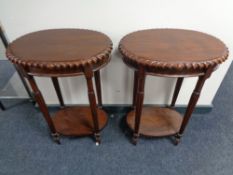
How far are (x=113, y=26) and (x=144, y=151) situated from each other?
89cm

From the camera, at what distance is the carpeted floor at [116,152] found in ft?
3.81

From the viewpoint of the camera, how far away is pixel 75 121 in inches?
54.0

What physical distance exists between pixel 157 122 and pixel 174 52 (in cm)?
68

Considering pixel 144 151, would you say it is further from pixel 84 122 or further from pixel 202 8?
pixel 202 8

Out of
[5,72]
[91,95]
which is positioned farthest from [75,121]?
[5,72]

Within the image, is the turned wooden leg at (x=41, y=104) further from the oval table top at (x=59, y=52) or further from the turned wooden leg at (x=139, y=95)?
the turned wooden leg at (x=139, y=95)

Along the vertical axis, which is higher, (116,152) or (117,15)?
(117,15)

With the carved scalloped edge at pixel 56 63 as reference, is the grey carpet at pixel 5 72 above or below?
below

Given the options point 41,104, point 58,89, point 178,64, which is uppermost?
point 178,64

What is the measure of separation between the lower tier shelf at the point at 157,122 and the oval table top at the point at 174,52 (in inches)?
22.8

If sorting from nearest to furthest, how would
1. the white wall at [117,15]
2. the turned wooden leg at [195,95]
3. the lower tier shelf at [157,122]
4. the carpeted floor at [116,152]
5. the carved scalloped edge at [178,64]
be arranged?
the carved scalloped edge at [178,64] → the turned wooden leg at [195,95] → the white wall at [117,15] → the carpeted floor at [116,152] → the lower tier shelf at [157,122]

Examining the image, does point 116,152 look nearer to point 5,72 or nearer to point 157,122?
point 157,122

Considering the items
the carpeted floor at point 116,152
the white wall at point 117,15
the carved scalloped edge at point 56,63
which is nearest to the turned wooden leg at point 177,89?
the carpeted floor at point 116,152

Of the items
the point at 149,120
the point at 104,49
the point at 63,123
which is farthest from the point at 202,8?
the point at 63,123
